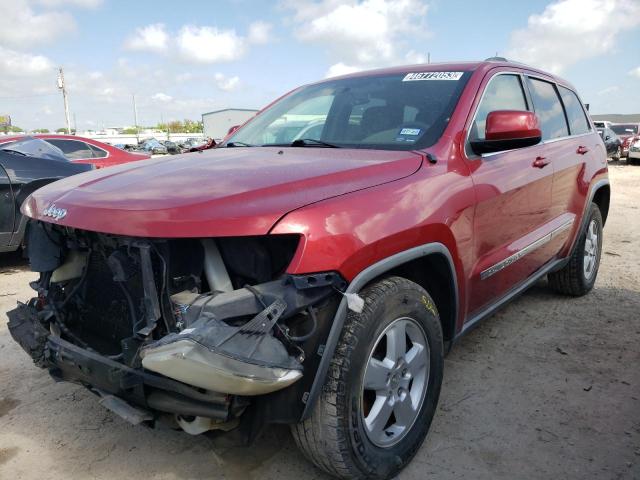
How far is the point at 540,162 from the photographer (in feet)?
11.2

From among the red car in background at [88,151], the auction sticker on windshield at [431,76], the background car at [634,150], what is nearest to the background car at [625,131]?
the background car at [634,150]

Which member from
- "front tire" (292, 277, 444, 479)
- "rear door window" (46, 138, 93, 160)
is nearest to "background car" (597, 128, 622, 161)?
"rear door window" (46, 138, 93, 160)

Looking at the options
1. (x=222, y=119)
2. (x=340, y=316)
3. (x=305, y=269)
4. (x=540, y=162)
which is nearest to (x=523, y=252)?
(x=540, y=162)

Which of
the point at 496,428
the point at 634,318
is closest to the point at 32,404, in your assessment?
the point at 496,428

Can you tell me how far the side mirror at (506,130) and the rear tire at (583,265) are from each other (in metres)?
1.93

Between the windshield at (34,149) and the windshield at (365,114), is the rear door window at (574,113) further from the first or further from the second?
the windshield at (34,149)

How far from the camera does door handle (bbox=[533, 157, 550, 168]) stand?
3.36m

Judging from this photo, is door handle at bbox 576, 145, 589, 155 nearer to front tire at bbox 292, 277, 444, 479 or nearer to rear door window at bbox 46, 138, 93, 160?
front tire at bbox 292, 277, 444, 479

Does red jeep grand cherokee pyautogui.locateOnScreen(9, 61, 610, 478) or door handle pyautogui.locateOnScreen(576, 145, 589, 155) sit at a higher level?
door handle pyautogui.locateOnScreen(576, 145, 589, 155)

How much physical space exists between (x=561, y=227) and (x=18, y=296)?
15.4 ft

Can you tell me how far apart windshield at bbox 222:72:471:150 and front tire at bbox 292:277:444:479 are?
90 cm

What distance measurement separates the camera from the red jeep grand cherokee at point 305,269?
1.83 metres

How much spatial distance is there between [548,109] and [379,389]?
2.76 metres

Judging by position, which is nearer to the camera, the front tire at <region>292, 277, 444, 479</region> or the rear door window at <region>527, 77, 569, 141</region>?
the front tire at <region>292, 277, 444, 479</region>
